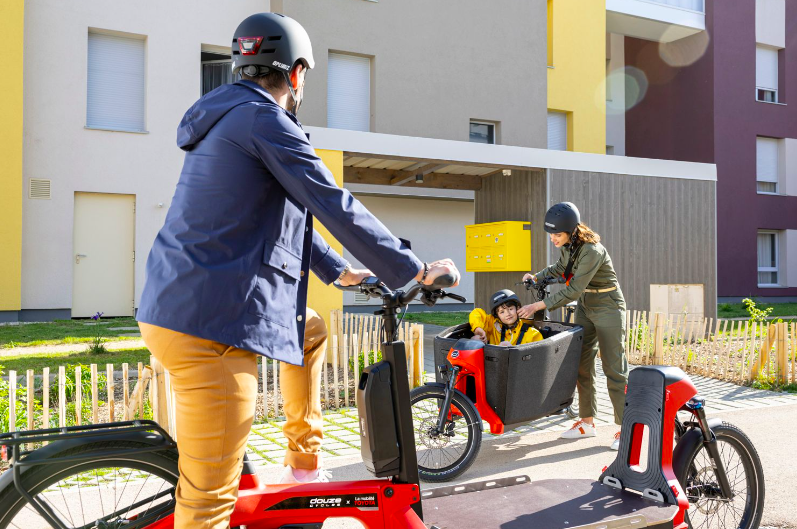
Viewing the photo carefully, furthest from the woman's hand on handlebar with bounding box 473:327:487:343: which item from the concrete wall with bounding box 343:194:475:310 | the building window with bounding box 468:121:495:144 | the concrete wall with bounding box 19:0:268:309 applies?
the concrete wall with bounding box 343:194:475:310

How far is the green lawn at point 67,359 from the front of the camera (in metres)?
8.53

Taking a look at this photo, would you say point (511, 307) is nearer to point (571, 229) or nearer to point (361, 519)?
point (571, 229)

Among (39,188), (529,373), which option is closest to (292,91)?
(529,373)

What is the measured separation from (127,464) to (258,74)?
1.41 metres

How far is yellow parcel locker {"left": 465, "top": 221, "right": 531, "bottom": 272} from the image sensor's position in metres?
12.4

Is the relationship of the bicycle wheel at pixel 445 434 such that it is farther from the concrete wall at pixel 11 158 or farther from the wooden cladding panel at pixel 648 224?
the concrete wall at pixel 11 158

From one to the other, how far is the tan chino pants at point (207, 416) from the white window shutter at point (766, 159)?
27.4 m

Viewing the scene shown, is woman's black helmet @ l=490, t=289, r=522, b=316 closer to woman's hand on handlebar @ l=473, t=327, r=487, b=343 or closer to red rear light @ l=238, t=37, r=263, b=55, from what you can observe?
woman's hand on handlebar @ l=473, t=327, r=487, b=343

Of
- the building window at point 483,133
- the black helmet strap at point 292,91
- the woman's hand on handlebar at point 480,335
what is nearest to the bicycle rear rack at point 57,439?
the black helmet strap at point 292,91

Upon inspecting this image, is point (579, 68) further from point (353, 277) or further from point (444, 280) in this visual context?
point (444, 280)

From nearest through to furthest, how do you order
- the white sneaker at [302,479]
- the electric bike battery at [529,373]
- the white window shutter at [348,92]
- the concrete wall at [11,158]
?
1. the white sneaker at [302,479]
2. the electric bike battery at [529,373]
3. the concrete wall at [11,158]
4. the white window shutter at [348,92]

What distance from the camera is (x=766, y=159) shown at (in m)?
25.8

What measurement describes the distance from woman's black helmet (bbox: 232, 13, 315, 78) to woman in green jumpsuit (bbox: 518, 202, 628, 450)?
372cm

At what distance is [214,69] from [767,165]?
66.9 ft
